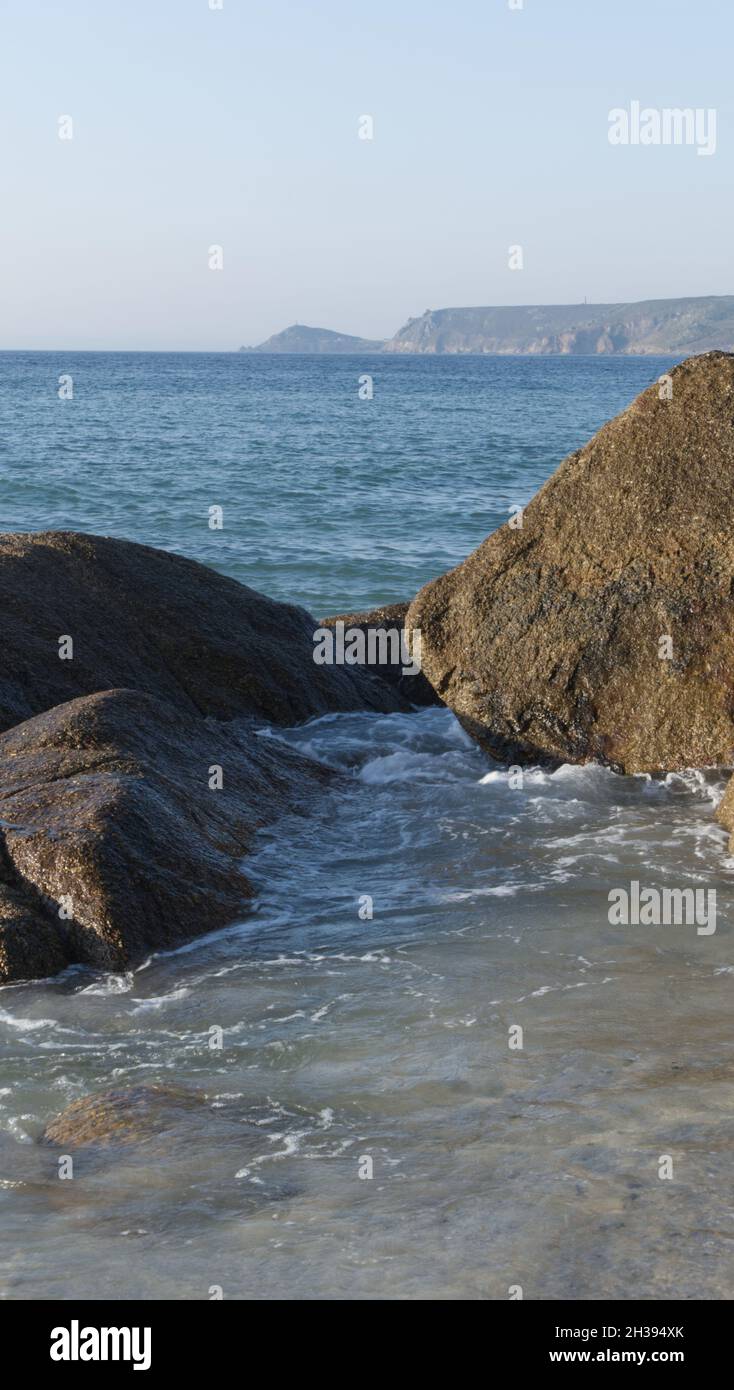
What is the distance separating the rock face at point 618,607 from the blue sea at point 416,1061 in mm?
372

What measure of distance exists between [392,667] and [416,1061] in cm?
667

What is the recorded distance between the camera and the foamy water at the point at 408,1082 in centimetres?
412

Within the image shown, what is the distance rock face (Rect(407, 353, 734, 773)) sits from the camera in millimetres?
8945

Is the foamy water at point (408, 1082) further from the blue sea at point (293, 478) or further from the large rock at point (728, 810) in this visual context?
the blue sea at point (293, 478)

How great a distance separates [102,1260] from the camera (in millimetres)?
4148

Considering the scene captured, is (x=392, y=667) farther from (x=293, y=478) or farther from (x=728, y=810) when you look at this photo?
(x=293, y=478)

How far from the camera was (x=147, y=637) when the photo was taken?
10.0 m

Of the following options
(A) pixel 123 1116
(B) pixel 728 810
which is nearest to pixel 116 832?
(A) pixel 123 1116

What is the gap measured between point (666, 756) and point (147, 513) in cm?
1763

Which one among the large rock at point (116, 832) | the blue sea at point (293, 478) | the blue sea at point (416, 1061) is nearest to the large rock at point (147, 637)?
the blue sea at point (416, 1061)

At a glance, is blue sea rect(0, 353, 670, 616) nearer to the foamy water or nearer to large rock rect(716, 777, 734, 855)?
large rock rect(716, 777, 734, 855)

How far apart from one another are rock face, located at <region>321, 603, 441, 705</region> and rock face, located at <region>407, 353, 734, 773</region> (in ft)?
5.88

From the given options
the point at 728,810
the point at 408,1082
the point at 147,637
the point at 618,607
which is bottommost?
the point at 408,1082

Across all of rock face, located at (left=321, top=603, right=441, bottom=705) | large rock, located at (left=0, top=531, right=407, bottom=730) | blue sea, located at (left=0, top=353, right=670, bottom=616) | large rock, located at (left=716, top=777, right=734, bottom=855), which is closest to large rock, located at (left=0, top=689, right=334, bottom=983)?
large rock, located at (left=0, top=531, right=407, bottom=730)
